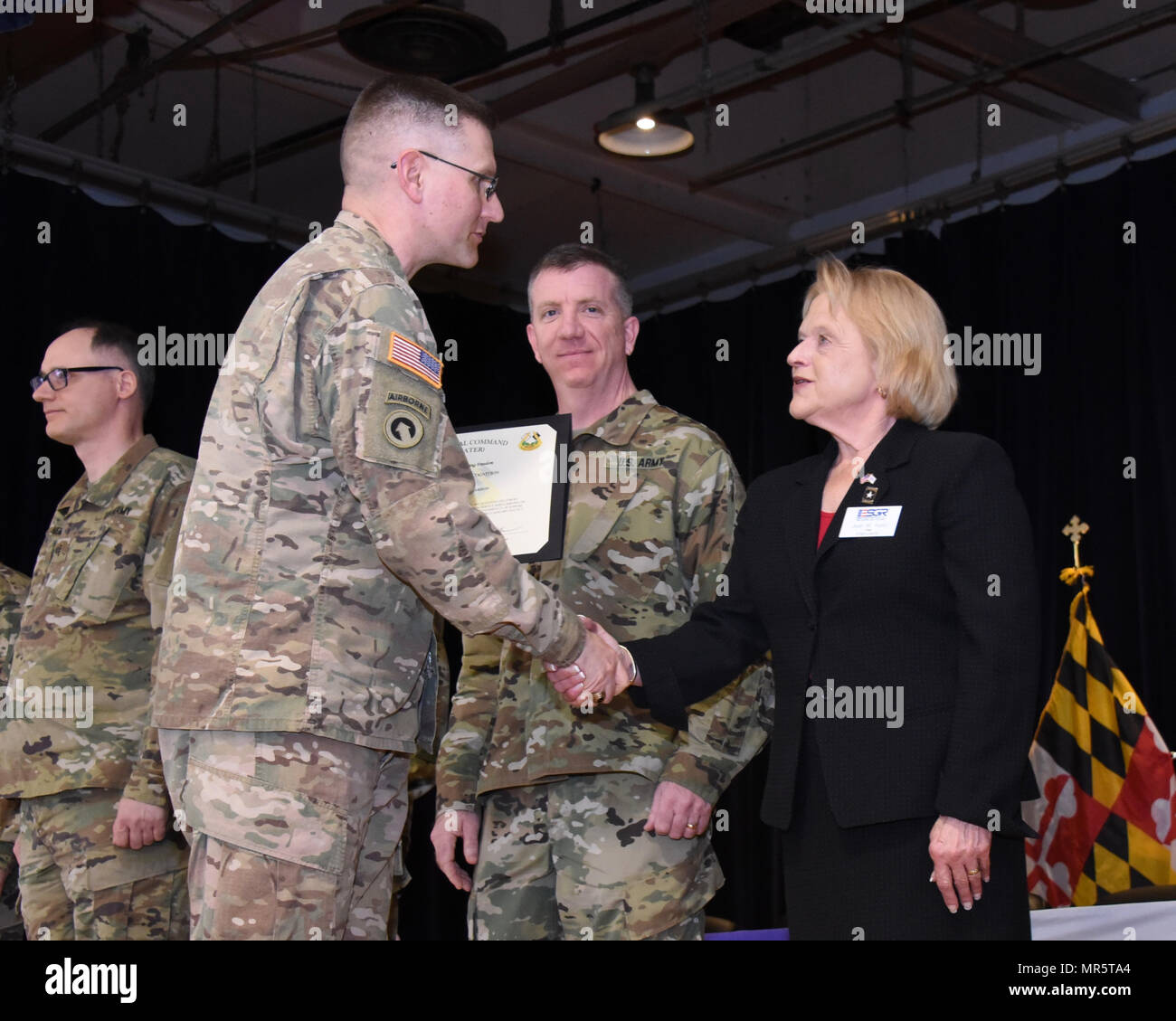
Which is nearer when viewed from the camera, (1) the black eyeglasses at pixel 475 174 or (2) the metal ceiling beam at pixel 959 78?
(1) the black eyeglasses at pixel 475 174

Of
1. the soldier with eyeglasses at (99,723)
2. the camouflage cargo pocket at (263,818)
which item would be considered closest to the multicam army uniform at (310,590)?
the camouflage cargo pocket at (263,818)

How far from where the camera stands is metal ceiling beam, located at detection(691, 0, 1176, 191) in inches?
197

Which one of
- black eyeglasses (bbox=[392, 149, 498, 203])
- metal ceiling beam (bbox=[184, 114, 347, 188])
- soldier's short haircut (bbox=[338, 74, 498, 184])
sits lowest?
black eyeglasses (bbox=[392, 149, 498, 203])

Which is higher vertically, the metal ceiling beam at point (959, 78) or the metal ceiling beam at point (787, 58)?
the metal ceiling beam at point (959, 78)

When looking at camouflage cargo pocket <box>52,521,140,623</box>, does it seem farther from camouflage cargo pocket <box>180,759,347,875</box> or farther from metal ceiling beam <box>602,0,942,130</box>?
metal ceiling beam <box>602,0,942,130</box>

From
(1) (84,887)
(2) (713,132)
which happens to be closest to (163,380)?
(2) (713,132)

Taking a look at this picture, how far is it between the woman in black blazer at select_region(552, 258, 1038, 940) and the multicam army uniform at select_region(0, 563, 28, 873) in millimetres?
2042

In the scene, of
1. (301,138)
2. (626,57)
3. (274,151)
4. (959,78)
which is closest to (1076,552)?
(959,78)

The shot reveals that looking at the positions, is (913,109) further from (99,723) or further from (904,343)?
(99,723)

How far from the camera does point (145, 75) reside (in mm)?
5301

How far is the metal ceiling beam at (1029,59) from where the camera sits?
5113mm

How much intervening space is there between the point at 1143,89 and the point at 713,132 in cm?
179

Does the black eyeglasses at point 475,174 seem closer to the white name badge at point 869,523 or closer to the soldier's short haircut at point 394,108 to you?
the soldier's short haircut at point 394,108

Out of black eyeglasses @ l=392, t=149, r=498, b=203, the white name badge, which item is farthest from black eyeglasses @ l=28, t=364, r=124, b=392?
the white name badge
